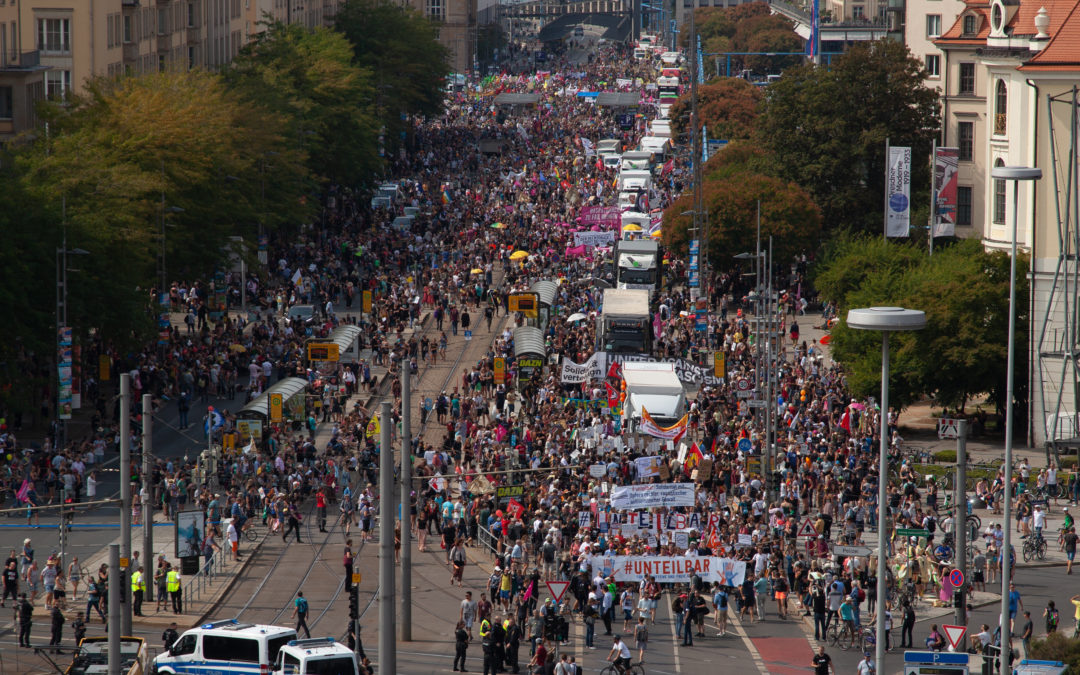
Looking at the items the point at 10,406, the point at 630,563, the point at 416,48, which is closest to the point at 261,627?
the point at 630,563

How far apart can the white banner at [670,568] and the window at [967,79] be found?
5087 cm

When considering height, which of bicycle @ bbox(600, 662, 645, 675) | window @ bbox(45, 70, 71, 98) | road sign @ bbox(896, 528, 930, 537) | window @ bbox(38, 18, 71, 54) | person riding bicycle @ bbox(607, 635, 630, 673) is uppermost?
window @ bbox(38, 18, 71, 54)

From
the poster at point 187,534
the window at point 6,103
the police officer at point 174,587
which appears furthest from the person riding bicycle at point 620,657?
the window at point 6,103

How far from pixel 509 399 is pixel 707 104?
3305 inches

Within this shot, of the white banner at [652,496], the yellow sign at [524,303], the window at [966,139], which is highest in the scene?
the window at [966,139]

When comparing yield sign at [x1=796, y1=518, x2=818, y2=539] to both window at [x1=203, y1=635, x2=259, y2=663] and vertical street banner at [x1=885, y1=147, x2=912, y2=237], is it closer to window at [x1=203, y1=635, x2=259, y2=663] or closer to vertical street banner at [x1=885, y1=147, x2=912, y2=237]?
window at [x1=203, y1=635, x2=259, y2=663]

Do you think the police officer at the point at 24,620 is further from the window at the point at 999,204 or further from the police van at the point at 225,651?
the window at the point at 999,204

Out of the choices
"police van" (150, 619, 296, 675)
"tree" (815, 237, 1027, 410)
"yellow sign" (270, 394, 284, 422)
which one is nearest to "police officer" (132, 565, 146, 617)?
"police van" (150, 619, 296, 675)

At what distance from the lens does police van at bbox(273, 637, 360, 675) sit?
3244cm

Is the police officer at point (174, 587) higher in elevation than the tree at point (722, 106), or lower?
lower

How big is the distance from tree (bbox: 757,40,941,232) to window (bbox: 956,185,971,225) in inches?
72.3

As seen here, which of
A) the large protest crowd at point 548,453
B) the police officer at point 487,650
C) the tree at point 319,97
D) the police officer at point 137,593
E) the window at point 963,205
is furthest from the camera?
the tree at point 319,97

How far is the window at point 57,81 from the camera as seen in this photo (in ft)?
274

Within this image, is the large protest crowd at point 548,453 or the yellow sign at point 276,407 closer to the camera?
the large protest crowd at point 548,453
